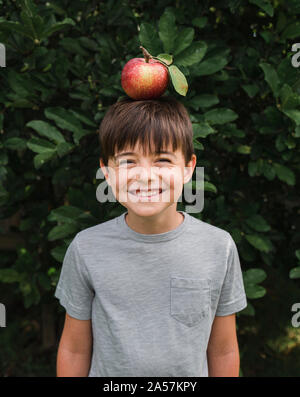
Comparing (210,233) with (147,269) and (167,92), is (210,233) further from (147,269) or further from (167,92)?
(167,92)

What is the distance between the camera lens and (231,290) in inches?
45.8

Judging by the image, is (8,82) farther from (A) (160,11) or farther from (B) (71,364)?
(B) (71,364)

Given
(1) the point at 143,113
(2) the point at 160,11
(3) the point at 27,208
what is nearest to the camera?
(1) the point at 143,113

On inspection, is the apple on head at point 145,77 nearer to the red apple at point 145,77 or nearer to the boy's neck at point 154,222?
the red apple at point 145,77

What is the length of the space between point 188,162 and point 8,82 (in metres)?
0.88

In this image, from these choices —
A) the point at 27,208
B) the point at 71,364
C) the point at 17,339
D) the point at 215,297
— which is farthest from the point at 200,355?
the point at 17,339

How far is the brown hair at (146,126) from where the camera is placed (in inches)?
40.2

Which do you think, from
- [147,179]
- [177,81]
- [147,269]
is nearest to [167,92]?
[177,81]

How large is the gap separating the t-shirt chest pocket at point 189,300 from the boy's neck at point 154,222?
0.46ft

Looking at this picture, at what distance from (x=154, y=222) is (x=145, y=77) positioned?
1.23 feet

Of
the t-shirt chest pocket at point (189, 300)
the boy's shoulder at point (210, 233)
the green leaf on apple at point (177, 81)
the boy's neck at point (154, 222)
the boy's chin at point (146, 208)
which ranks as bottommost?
the t-shirt chest pocket at point (189, 300)

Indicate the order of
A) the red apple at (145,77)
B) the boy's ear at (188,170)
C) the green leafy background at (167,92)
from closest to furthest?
the red apple at (145,77) < the boy's ear at (188,170) < the green leafy background at (167,92)

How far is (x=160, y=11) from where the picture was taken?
1.75 metres

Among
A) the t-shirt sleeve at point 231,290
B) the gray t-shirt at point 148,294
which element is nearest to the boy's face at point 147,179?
the gray t-shirt at point 148,294
